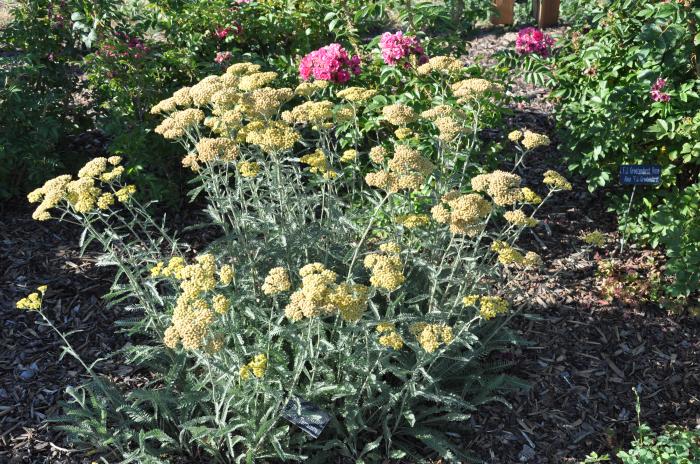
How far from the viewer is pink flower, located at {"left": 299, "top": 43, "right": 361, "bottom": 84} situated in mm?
4000

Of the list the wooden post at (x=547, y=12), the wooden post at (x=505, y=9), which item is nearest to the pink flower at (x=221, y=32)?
the wooden post at (x=505, y=9)

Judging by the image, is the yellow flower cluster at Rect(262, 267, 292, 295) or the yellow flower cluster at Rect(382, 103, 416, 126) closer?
the yellow flower cluster at Rect(262, 267, 292, 295)

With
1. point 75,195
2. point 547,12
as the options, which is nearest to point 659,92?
point 75,195

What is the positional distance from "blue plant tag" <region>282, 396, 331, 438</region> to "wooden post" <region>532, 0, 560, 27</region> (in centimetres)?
622

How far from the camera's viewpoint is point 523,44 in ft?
14.5

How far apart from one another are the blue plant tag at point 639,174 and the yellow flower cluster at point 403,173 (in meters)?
1.86

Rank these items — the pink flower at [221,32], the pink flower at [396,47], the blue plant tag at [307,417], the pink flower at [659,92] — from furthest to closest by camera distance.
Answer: the pink flower at [221,32] < the pink flower at [396,47] < the pink flower at [659,92] < the blue plant tag at [307,417]

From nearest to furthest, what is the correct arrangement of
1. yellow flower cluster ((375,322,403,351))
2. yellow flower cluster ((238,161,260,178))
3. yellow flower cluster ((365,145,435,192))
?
yellow flower cluster ((375,322,403,351)), yellow flower cluster ((365,145,435,192)), yellow flower cluster ((238,161,260,178))

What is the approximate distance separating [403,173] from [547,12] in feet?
18.4

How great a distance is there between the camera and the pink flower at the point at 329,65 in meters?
4.00

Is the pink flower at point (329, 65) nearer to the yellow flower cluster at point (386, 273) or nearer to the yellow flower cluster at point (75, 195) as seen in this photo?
the yellow flower cluster at point (75, 195)

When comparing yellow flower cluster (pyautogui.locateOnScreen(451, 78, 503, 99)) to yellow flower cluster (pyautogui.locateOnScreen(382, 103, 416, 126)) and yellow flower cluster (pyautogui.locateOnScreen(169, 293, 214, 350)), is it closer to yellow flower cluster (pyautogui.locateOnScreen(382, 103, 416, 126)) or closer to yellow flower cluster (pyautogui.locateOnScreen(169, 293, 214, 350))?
yellow flower cluster (pyautogui.locateOnScreen(382, 103, 416, 126))

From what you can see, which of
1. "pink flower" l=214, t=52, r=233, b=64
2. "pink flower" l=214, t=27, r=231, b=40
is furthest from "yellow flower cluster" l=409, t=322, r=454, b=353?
"pink flower" l=214, t=27, r=231, b=40

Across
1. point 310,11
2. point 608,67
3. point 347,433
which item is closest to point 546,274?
point 608,67
